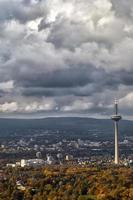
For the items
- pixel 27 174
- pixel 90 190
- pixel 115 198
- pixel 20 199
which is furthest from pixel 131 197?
pixel 27 174

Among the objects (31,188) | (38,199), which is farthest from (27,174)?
(38,199)

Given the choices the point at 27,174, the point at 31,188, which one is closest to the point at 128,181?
the point at 31,188

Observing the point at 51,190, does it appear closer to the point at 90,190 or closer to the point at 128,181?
the point at 90,190

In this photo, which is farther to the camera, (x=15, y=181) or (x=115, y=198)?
(x=15, y=181)

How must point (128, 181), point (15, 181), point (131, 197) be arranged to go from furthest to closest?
1. point (15, 181)
2. point (128, 181)
3. point (131, 197)

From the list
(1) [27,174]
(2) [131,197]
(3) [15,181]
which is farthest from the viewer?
(1) [27,174]

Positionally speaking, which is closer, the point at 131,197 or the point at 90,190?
the point at 131,197

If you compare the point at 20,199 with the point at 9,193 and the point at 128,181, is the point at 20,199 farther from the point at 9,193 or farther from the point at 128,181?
the point at 128,181

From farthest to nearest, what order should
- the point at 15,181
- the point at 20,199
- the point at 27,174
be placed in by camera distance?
the point at 27,174 → the point at 15,181 → the point at 20,199
